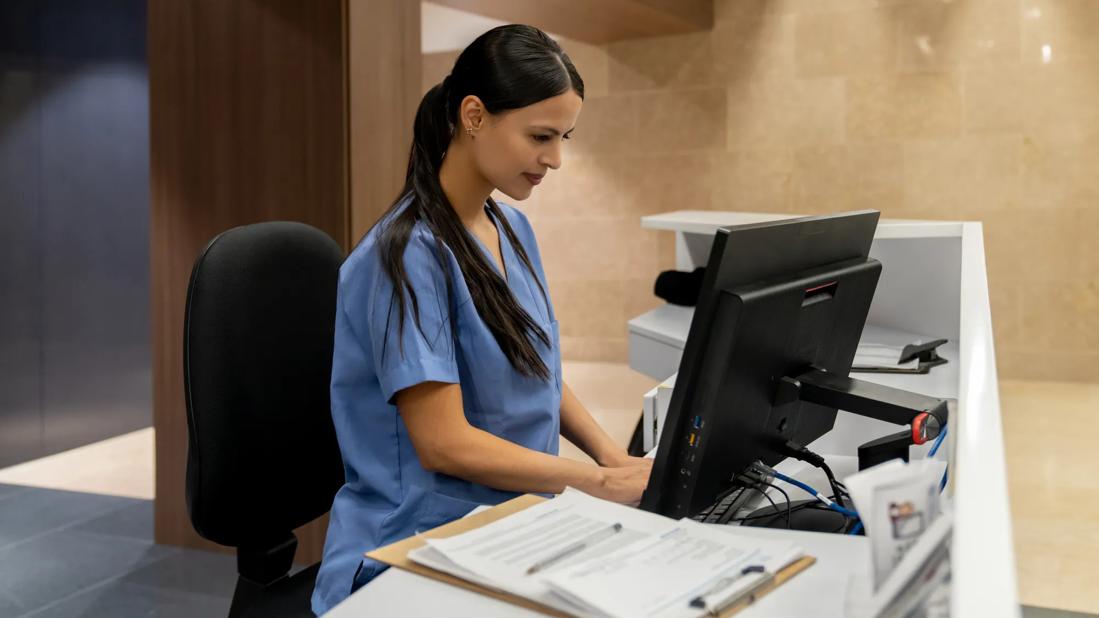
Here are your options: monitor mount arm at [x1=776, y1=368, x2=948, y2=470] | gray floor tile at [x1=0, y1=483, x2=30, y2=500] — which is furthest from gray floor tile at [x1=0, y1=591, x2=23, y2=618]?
monitor mount arm at [x1=776, y1=368, x2=948, y2=470]

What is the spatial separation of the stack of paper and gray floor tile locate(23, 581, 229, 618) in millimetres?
1966

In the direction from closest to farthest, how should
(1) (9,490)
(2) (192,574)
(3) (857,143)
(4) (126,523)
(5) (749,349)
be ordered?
(5) (749,349)
(2) (192,574)
(4) (126,523)
(1) (9,490)
(3) (857,143)

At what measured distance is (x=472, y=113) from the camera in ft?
4.38

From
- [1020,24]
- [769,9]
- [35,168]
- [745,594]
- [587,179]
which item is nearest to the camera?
[745,594]

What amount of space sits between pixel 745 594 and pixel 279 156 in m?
2.41

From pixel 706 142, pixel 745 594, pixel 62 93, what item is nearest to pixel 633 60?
pixel 706 142

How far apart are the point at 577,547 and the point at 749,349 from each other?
276 mm

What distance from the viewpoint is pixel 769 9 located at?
19.8 feet

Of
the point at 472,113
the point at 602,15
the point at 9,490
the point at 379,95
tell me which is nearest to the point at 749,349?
the point at 472,113

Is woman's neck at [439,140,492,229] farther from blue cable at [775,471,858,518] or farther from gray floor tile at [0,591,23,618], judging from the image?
gray floor tile at [0,591,23,618]

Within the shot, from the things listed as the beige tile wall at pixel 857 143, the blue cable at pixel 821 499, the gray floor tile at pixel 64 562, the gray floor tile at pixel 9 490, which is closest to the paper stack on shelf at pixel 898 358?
the blue cable at pixel 821 499

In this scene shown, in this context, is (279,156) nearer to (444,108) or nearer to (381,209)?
(381,209)

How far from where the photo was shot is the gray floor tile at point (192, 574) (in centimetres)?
280

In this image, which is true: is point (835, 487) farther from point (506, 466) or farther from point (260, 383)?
point (260, 383)
